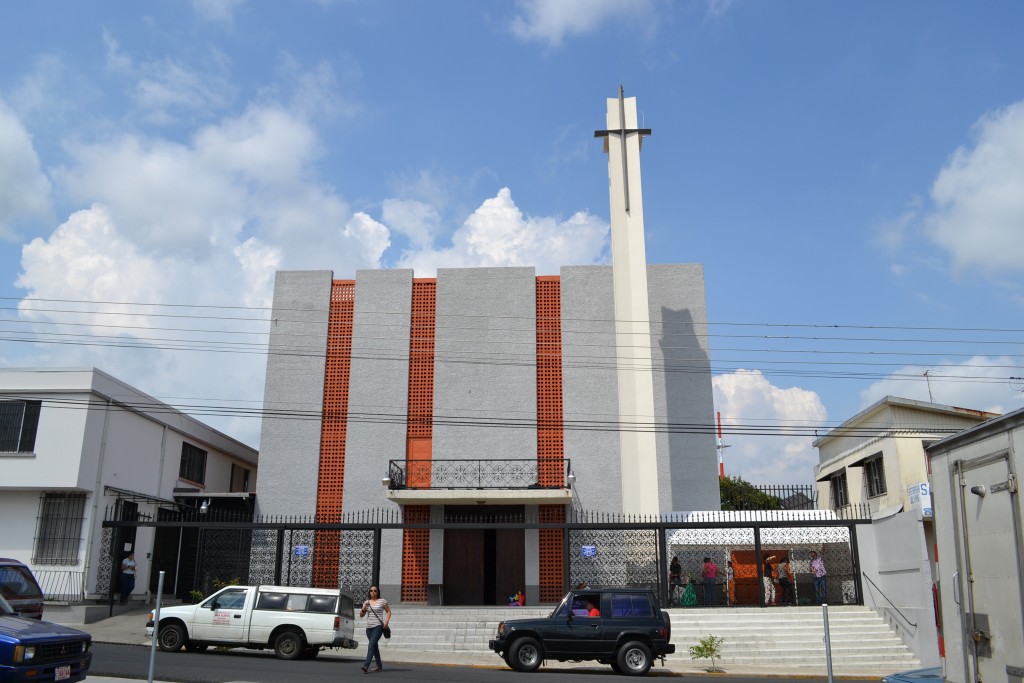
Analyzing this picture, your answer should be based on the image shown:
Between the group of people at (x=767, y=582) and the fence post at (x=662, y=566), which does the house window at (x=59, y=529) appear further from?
the group of people at (x=767, y=582)

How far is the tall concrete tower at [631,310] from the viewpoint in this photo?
2641cm

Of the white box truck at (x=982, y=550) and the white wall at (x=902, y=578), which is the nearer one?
the white box truck at (x=982, y=550)

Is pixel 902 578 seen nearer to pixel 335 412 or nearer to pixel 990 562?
pixel 990 562

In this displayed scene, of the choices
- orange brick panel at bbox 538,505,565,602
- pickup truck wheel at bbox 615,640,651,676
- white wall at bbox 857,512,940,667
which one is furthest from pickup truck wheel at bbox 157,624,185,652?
white wall at bbox 857,512,940,667

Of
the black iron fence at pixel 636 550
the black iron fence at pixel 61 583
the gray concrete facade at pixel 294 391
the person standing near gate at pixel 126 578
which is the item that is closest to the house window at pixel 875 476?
the black iron fence at pixel 636 550

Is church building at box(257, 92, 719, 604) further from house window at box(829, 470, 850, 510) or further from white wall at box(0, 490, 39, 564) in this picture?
white wall at box(0, 490, 39, 564)

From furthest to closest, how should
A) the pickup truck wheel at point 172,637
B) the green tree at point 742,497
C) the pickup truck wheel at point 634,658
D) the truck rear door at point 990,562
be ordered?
the green tree at point 742,497
the pickup truck wheel at point 172,637
the pickup truck wheel at point 634,658
the truck rear door at point 990,562

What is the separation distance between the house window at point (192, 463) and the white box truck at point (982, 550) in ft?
89.5

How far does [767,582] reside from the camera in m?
23.7

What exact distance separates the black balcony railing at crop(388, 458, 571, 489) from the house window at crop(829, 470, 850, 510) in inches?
416

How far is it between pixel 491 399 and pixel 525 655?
13.3m

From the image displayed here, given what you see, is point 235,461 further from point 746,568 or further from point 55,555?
point 746,568

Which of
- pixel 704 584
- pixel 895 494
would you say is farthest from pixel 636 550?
pixel 895 494

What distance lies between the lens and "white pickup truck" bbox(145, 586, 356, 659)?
16.6 m
